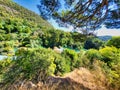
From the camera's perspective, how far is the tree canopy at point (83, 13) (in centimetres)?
769

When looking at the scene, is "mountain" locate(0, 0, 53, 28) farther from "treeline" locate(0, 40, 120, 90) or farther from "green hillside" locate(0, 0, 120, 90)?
"treeline" locate(0, 40, 120, 90)

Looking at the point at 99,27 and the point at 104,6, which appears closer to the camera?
the point at 104,6

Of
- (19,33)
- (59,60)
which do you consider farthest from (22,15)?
(59,60)

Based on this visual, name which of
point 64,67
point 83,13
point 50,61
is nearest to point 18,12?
point 64,67

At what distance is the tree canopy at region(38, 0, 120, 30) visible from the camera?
7688 mm

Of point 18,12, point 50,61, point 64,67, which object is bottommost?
point 64,67

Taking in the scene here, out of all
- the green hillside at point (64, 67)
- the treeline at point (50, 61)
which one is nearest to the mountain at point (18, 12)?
the green hillside at point (64, 67)

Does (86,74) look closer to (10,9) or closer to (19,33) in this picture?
(19,33)

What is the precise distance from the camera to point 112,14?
812cm

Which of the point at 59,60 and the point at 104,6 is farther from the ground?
the point at 104,6

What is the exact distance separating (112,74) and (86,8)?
265 cm

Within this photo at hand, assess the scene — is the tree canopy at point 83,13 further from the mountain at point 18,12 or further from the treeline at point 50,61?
the mountain at point 18,12

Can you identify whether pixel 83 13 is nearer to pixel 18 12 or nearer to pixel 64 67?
pixel 64 67

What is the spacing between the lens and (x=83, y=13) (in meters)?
8.23
